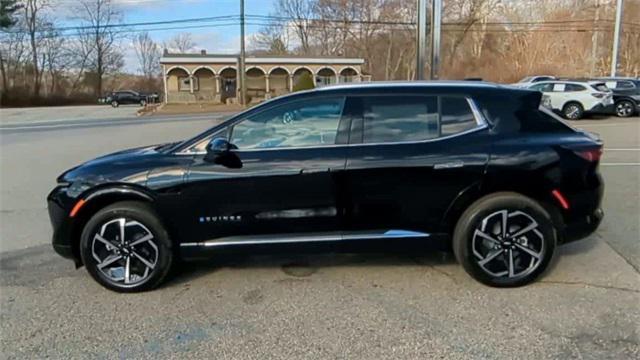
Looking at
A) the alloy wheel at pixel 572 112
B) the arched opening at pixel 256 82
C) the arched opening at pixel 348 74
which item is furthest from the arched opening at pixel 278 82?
the alloy wheel at pixel 572 112

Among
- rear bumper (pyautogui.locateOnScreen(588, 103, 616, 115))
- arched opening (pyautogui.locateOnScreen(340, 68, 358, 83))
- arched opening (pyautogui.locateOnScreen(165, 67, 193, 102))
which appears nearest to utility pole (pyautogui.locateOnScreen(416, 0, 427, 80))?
rear bumper (pyautogui.locateOnScreen(588, 103, 616, 115))

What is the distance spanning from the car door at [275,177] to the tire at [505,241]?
42.6 inches

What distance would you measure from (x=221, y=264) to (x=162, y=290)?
0.68 metres

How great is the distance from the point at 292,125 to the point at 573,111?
18880 mm

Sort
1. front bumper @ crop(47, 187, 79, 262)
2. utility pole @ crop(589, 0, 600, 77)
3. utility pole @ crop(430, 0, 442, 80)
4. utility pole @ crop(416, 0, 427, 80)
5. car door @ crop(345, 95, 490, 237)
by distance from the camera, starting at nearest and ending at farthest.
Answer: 1. car door @ crop(345, 95, 490, 237)
2. front bumper @ crop(47, 187, 79, 262)
3. utility pole @ crop(416, 0, 427, 80)
4. utility pole @ crop(430, 0, 442, 80)
5. utility pole @ crop(589, 0, 600, 77)

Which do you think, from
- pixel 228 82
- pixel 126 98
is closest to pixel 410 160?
pixel 228 82

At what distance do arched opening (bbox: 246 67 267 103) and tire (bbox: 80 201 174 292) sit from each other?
143ft

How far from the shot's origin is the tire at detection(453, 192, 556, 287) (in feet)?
12.3

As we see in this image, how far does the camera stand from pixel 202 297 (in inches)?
146

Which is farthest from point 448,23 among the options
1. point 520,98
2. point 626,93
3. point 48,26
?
point 520,98

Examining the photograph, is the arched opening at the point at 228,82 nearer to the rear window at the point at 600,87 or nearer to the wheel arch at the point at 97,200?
the rear window at the point at 600,87

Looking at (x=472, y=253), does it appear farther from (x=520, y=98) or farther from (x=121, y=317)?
(x=121, y=317)

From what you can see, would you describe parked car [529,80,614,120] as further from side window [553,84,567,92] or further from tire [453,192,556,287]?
tire [453,192,556,287]

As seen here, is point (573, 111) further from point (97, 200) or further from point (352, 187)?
point (97, 200)
